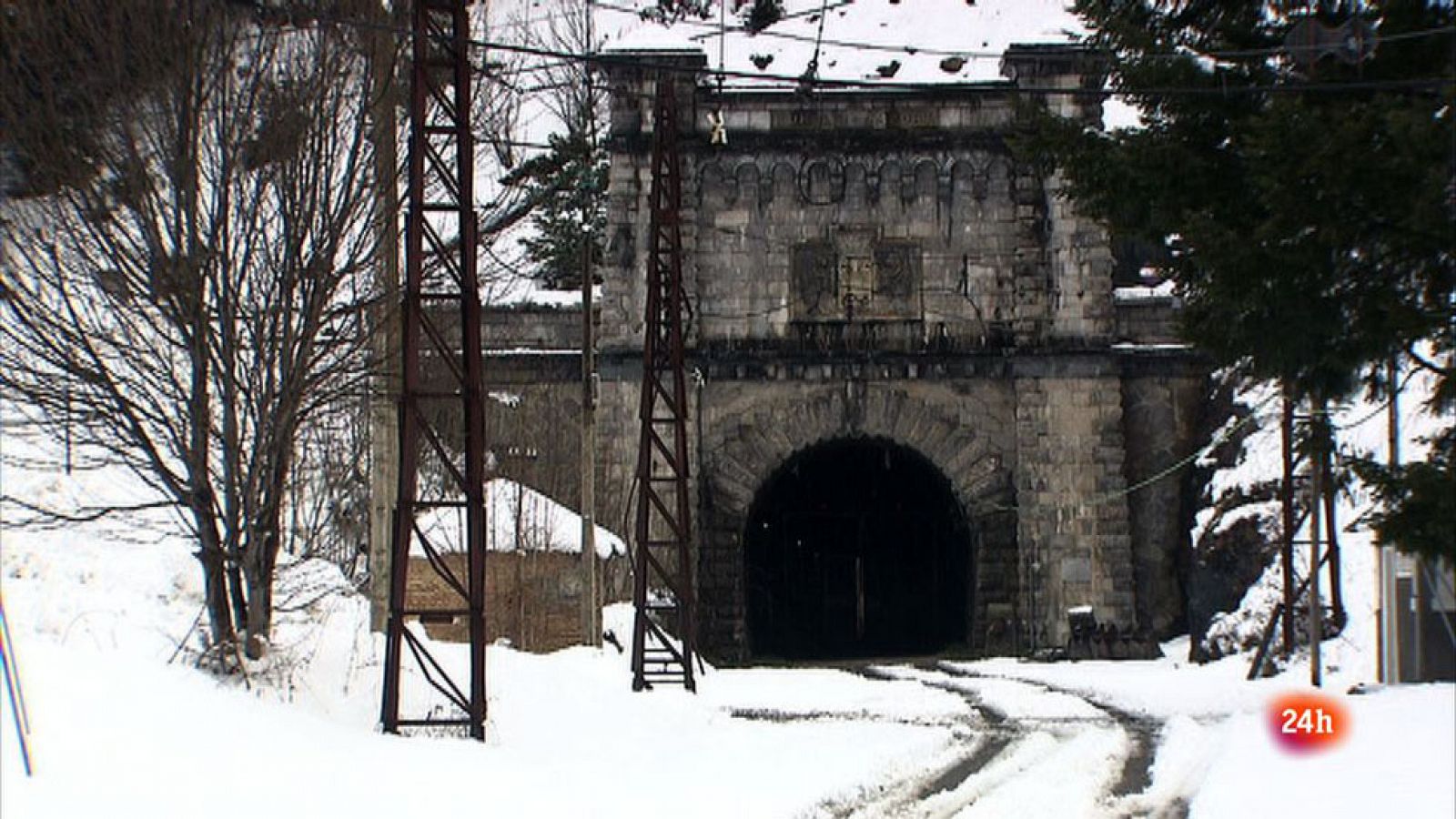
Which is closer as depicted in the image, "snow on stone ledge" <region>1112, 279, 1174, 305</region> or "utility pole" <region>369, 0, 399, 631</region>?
"utility pole" <region>369, 0, 399, 631</region>

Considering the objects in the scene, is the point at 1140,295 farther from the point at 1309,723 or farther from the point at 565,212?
the point at 1309,723

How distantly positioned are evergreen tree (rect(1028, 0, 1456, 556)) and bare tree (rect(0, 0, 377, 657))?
270 inches

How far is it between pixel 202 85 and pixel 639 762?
6.80m

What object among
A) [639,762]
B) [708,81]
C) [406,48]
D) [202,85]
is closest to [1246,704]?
[639,762]

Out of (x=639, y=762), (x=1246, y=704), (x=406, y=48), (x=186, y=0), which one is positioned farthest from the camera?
(x=1246, y=704)

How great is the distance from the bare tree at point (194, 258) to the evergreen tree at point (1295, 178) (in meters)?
6.85

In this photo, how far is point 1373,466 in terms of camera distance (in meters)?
13.2

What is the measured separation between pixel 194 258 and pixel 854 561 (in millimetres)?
30830

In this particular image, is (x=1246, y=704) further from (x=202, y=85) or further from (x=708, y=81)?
(x=708, y=81)

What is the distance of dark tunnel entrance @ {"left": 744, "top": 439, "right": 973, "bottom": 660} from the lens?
41250mm

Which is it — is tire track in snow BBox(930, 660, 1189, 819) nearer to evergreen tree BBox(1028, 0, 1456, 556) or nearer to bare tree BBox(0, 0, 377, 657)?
evergreen tree BBox(1028, 0, 1456, 556)

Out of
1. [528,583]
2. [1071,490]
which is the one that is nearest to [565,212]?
[1071,490]

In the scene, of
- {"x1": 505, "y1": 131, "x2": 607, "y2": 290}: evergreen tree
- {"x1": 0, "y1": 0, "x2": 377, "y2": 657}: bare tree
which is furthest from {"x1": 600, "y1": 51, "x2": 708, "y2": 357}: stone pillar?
{"x1": 0, "y1": 0, "x2": 377, "y2": 657}: bare tree

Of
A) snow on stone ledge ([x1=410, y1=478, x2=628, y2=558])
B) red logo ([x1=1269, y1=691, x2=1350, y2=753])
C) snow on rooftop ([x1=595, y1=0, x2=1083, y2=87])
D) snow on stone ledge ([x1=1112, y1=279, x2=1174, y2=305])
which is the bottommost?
red logo ([x1=1269, y1=691, x2=1350, y2=753])
